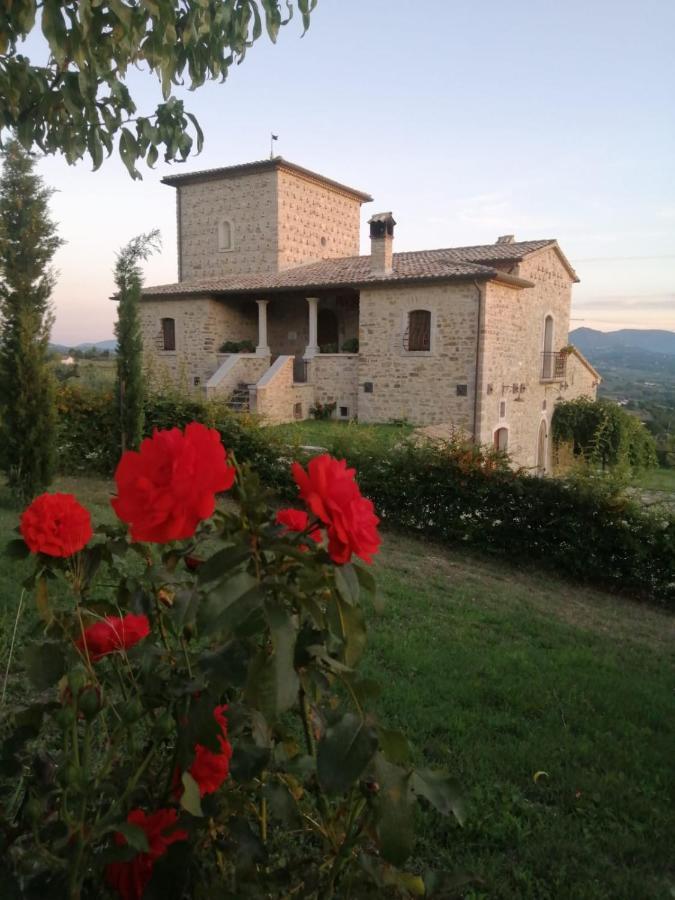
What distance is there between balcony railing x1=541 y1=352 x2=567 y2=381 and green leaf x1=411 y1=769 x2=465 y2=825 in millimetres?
21328

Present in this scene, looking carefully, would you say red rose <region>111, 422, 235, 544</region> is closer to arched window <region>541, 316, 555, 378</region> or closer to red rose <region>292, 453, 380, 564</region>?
red rose <region>292, 453, 380, 564</region>

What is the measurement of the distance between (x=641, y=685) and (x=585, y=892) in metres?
2.29

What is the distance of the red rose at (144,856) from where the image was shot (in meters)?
1.07

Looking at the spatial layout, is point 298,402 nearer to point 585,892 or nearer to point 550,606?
point 550,606

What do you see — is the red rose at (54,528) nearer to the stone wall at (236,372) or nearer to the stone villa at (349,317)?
the stone villa at (349,317)

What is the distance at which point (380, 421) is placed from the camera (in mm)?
18328

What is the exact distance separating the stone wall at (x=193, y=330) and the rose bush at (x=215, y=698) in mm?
19766

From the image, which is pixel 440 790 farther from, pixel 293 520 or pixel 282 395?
pixel 282 395

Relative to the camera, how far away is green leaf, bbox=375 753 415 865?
94cm

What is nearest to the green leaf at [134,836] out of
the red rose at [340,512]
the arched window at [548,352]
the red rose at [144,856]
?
the red rose at [144,856]

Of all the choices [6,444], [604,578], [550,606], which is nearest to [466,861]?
[550,606]

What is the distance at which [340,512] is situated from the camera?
0.96 metres

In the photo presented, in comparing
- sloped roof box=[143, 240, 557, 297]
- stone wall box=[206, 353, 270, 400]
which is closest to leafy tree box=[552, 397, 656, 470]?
sloped roof box=[143, 240, 557, 297]

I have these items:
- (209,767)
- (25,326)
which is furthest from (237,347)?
(209,767)
